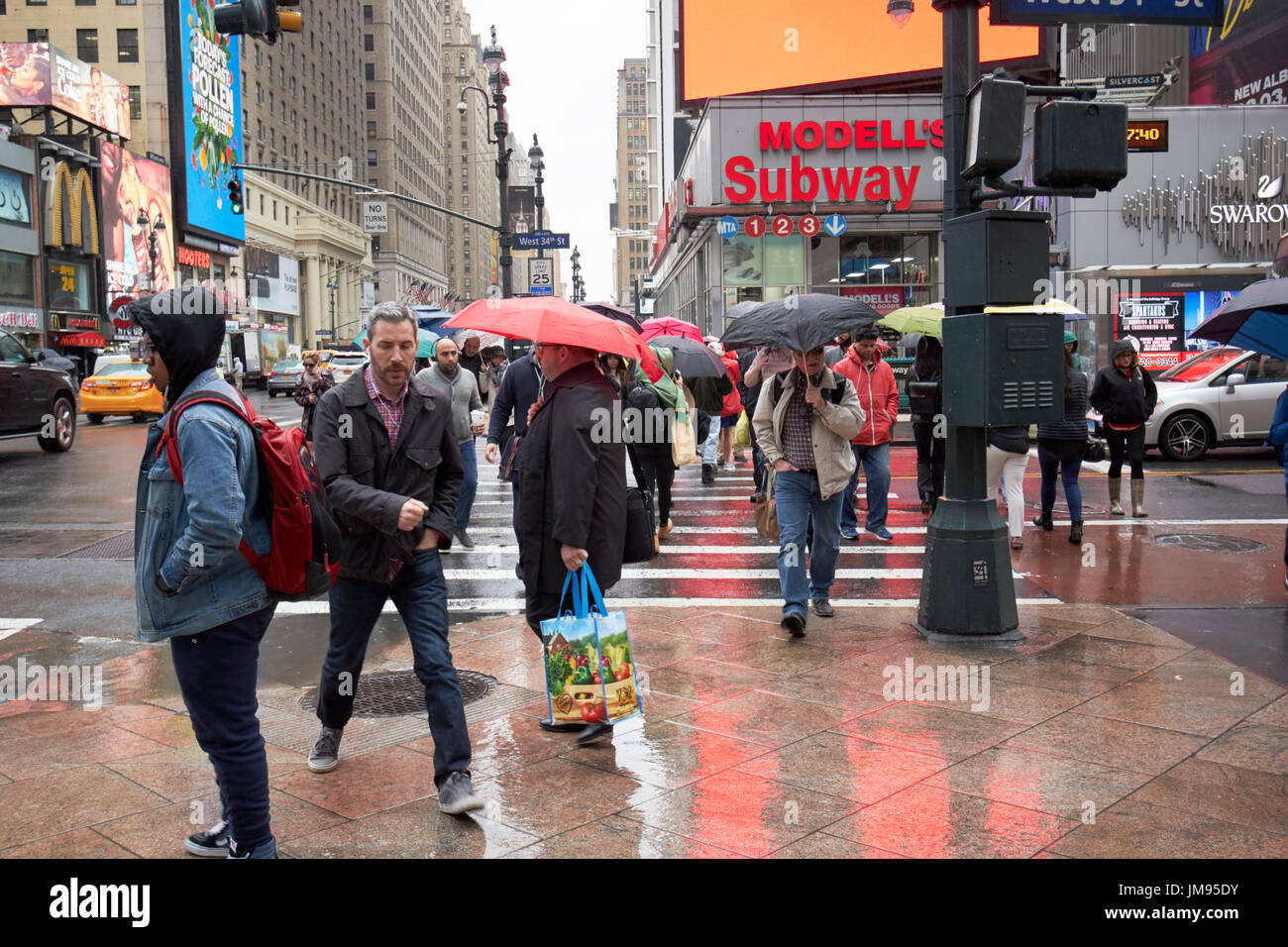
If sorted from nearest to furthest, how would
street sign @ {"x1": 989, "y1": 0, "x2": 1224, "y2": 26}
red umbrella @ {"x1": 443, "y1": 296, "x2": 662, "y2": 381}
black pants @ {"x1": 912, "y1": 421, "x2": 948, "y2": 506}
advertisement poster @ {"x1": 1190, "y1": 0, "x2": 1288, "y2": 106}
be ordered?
red umbrella @ {"x1": 443, "y1": 296, "x2": 662, "y2": 381} < street sign @ {"x1": 989, "y1": 0, "x2": 1224, "y2": 26} < black pants @ {"x1": 912, "y1": 421, "x2": 948, "y2": 506} < advertisement poster @ {"x1": 1190, "y1": 0, "x2": 1288, "y2": 106}

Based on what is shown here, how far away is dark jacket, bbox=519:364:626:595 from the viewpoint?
16.6 ft

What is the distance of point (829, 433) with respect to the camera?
752 cm

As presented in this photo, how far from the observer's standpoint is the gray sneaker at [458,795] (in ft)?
14.5

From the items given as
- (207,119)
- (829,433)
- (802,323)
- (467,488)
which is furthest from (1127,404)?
(207,119)

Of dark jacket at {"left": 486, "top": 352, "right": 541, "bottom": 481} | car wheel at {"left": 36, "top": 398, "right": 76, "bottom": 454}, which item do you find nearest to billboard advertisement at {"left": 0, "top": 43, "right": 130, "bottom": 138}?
car wheel at {"left": 36, "top": 398, "right": 76, "bottom": 454}

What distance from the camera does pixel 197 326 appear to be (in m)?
3.70

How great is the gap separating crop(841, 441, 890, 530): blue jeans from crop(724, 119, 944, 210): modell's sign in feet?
72.5

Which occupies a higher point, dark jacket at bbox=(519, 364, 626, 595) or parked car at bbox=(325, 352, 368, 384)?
parked car at bbox=(325, 352, 368, 384)

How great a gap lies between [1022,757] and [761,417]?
3313mm

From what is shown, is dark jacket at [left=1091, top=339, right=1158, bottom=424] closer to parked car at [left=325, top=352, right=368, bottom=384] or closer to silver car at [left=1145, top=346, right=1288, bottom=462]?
silver car at [left=1145, top=346, right=1288, bottom=462]

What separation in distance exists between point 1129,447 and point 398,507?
9.99 metres

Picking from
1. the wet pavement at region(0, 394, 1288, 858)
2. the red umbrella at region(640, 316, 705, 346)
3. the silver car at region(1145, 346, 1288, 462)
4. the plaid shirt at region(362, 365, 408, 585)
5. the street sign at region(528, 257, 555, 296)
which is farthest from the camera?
the street sign at region(528, 257, 555, 296)

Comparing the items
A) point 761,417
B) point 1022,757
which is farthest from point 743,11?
point 1022,757
